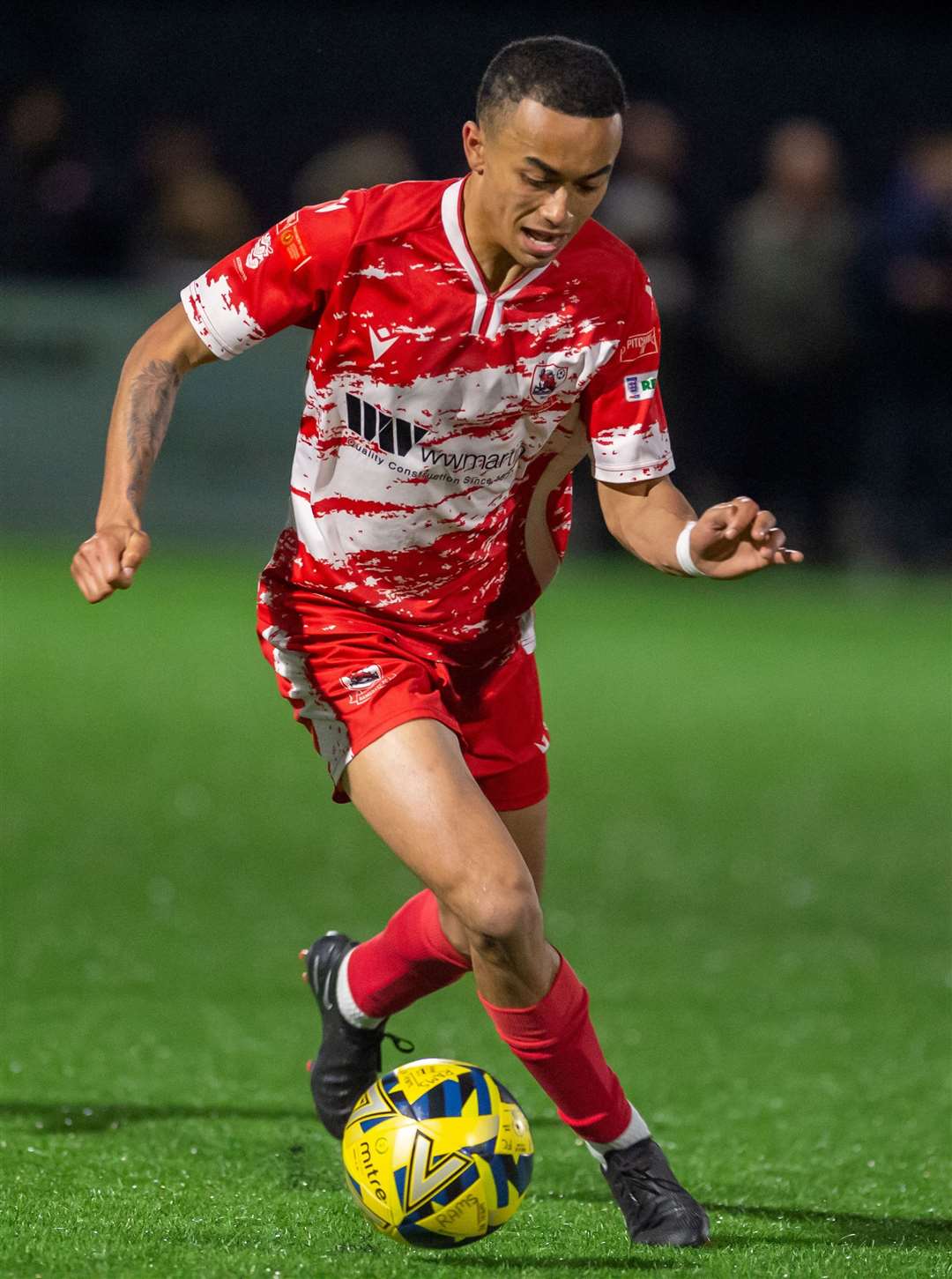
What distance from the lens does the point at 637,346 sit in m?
4.84

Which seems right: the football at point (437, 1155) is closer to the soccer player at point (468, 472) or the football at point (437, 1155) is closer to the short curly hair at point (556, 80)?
the soccer player at point (468, 472)

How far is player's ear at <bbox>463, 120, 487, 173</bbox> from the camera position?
A: 15.2ft

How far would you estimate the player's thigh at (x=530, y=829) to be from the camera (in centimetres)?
518

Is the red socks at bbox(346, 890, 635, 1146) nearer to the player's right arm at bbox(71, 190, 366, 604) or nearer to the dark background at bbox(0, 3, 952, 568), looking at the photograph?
the player's right arm at bbox(71, 190, 366, 604)

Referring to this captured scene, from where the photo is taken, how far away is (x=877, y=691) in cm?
1296

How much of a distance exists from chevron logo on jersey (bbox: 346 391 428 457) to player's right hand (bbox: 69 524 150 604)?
2.22 ft

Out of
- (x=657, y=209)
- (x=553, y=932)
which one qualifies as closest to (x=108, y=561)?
(x=553, y=932)

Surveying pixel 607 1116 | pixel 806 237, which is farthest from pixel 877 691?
pixel 607 1116

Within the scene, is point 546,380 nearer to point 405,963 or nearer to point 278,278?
point 278,278

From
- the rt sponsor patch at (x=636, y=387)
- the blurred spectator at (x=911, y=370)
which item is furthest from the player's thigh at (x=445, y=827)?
the blurred spectator at (x=911, y=370)

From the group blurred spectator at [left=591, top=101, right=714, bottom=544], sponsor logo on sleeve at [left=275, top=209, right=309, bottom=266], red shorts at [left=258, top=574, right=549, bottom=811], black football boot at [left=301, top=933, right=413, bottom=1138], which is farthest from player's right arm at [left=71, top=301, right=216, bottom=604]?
blurred spectator at [left=591, top=101, right=714, bottom=544]

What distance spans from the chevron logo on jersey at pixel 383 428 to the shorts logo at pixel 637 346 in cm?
48

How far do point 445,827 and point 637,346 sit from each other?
3.85 feet

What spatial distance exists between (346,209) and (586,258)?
537 mm
